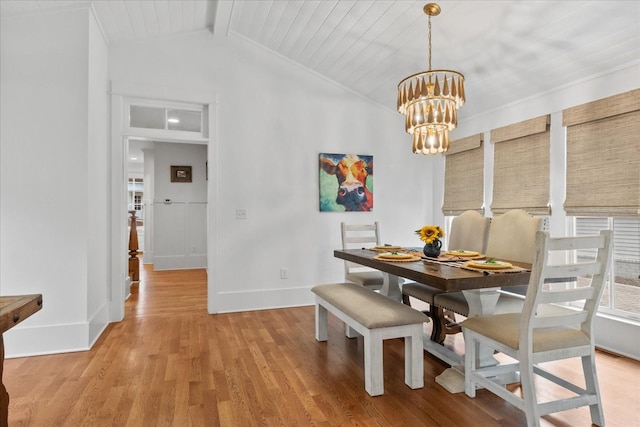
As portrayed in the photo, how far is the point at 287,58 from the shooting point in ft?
14.0

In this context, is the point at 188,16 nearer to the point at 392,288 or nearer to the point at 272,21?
the point at 272,21

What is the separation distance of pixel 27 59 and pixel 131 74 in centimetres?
100

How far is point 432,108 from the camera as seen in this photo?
96.0 inches

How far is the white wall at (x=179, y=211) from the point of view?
694cm

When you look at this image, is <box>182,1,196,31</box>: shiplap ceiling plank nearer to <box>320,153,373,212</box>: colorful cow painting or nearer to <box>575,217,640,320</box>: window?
<box>320,153,373,212</box>: colorful cow painting

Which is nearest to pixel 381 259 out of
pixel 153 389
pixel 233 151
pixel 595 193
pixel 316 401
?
pixel 316 401

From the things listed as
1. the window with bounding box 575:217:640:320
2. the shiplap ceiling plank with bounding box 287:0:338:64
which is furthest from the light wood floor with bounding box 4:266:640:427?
the shiplap ceiling plank with bounding box 287:0:338:64

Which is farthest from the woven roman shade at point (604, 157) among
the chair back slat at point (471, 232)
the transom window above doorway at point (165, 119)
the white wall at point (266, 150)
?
the transom window above doorway at point (165, 119)

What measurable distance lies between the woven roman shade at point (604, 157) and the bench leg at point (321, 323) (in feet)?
7.50

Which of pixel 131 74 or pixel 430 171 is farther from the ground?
pixel 131 74

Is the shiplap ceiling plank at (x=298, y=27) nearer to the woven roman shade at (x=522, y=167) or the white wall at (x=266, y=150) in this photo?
the white wall at (x=266, y=150)

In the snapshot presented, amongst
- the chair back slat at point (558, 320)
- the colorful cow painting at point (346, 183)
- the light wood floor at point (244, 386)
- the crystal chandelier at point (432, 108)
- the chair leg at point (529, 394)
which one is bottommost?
the light wood floor at point (244, 386)

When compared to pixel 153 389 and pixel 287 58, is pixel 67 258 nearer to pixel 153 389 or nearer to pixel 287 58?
pixel 153 389

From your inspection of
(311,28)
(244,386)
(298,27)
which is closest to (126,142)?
(298,27)
